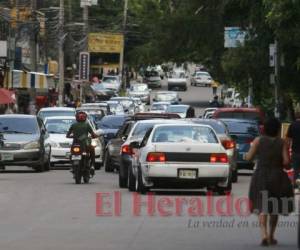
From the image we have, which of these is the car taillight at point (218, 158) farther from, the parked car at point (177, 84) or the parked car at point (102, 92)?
the parked car at point (177, 84)

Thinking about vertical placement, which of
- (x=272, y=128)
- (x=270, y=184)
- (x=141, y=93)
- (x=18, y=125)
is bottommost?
(x=141, y=93)

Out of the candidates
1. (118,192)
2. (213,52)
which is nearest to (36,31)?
(213,52)

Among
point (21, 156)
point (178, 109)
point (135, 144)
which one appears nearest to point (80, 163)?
point (135, 144)

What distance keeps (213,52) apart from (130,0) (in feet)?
133

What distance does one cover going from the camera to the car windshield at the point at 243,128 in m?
32.1

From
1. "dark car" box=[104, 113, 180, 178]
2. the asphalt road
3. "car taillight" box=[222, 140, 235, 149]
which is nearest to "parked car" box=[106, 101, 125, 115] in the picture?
"dark car" box=[104, 113, 180, 178]

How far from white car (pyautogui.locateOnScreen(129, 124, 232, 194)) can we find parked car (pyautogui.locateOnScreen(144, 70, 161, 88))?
3828 inches

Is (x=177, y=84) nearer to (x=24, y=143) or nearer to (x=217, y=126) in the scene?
(x=24, y=143)

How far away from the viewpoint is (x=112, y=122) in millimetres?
40812

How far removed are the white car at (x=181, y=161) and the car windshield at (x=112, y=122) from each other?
673 inches

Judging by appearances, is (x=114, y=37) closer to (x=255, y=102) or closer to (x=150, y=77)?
(x=255, y=102)

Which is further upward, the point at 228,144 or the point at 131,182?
the point at 228,144

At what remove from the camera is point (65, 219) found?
18.2m

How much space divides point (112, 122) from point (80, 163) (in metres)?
13.8
